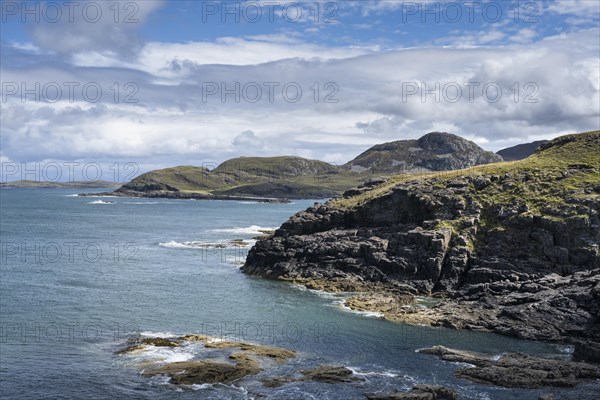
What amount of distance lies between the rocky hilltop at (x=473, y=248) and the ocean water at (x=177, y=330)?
4.67 m

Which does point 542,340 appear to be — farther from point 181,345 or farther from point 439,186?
point 439,186

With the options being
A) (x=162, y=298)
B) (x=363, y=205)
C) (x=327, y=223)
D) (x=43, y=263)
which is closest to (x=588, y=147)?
(x=363, y=205)

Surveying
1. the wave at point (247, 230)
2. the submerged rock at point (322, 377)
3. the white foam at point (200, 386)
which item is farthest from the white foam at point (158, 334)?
the wave at point (247, 230)

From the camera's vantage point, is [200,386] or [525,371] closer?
[200,386]

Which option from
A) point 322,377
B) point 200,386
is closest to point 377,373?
point 322,377

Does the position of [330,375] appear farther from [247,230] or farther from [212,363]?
[247,230]

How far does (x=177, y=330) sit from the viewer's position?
197 ft

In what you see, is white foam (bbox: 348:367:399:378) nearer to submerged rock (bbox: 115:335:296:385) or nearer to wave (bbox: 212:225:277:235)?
submerged rock (bbox: 115:335:296:385)

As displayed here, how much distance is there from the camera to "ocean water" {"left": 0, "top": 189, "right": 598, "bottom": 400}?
4291 cm

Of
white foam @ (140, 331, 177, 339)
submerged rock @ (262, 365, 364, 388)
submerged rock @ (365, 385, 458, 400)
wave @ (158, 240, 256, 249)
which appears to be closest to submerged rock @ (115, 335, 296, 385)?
white foam @ (140, 331, 177, 339)

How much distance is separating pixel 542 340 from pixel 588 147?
5735 cm

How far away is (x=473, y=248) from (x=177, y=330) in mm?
43397

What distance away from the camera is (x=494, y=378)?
44.1 metres

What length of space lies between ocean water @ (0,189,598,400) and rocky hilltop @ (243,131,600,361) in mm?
4666
